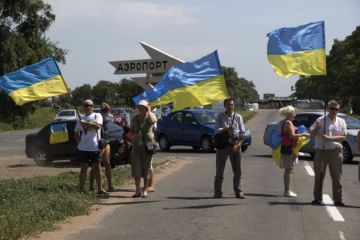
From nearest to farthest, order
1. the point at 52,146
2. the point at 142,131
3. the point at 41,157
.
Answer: the point at 142,131 < the point at 52,146 < the point at 41,157

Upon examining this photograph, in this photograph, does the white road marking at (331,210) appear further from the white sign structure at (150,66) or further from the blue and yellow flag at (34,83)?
the white sign structure at (150,66)

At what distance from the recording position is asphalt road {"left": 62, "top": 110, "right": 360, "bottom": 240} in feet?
27.2

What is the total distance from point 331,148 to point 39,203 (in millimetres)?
4836

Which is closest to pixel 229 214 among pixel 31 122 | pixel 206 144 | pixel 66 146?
pixel 66 146

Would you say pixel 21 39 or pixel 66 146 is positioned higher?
pixel 21 39

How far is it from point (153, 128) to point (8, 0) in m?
10.8

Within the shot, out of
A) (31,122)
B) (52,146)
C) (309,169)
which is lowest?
(31,122)

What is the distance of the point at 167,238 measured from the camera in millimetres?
8016

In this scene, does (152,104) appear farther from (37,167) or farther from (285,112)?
(37,167)

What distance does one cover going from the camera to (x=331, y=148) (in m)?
10.7

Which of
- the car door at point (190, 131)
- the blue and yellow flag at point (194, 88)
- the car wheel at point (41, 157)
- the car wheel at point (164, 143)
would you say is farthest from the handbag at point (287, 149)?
the car wheel at point (164, 143)

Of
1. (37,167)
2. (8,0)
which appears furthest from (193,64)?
(8,0)

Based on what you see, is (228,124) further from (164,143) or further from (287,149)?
(164,143)

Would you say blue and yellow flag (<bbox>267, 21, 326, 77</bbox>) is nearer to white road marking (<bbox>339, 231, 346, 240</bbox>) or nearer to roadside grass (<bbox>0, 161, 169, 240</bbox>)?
white road marking (<bbox>339, 231, 346, 240</bbox>)
